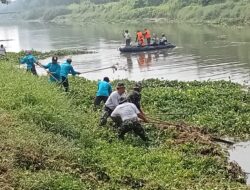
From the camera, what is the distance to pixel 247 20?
2539 inches

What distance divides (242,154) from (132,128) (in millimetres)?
3361

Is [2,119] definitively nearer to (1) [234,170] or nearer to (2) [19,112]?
(2) [19,112]

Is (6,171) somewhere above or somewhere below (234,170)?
above

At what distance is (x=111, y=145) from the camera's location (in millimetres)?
13766

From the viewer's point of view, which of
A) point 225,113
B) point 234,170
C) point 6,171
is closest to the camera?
point 6,171

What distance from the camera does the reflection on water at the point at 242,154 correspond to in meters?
13.3

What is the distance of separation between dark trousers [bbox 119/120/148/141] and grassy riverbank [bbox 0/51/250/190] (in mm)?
259

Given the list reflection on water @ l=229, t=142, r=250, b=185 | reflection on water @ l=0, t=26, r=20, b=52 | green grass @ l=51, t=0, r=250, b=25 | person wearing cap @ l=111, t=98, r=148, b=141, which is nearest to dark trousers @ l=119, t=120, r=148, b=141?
person wearing cap @ l=111, t=98, r=148, b=141

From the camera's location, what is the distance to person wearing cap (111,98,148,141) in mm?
14172

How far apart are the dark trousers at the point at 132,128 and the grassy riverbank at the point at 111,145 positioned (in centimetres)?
26

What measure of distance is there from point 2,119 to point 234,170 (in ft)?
21.5

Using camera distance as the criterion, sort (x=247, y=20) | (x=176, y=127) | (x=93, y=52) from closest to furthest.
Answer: (x=176, y=127)
(x=93, y=52)
(x=247, y=20)

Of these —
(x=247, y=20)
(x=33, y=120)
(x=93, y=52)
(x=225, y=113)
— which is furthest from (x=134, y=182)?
(x=247, y=20)

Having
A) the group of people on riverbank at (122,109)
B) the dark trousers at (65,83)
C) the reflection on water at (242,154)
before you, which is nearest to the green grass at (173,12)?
the dark trousers at (65,83)
